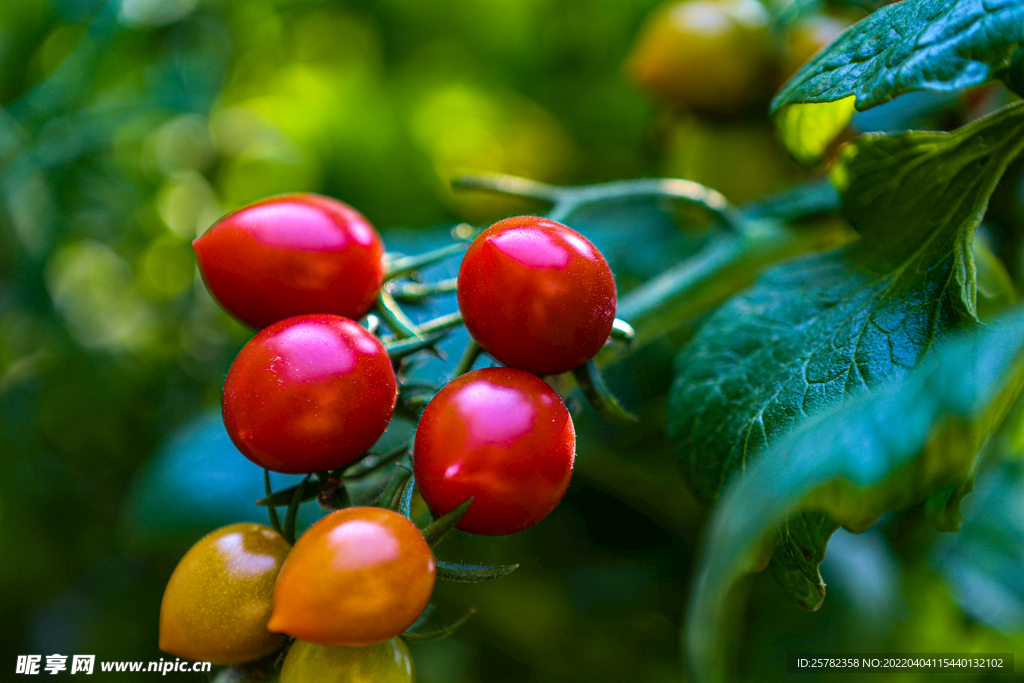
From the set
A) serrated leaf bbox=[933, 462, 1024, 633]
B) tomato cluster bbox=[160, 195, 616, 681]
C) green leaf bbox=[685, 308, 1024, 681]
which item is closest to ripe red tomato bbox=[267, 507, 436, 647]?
tomato cluster bbox=[160, 195, 616, 681]

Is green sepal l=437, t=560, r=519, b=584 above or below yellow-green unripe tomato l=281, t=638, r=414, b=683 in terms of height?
above

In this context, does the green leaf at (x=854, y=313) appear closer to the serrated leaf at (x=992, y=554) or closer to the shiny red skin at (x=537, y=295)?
the shiny red skin at (x=537, y=295)

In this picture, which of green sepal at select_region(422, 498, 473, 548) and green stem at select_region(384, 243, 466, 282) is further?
green stem at select_region(384, 243, 466, 282)

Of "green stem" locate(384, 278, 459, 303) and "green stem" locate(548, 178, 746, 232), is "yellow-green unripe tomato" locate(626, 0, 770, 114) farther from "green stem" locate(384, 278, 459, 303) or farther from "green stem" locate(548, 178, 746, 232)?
"green stem" locate(384, 278, 459, 303)

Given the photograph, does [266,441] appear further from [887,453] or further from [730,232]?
[730,232]

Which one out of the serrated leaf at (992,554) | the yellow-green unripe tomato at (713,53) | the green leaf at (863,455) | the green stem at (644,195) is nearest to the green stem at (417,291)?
the green stem at (644,195)

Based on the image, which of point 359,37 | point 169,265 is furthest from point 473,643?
point 359,37

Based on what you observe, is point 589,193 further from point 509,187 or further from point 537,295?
point 537,295
